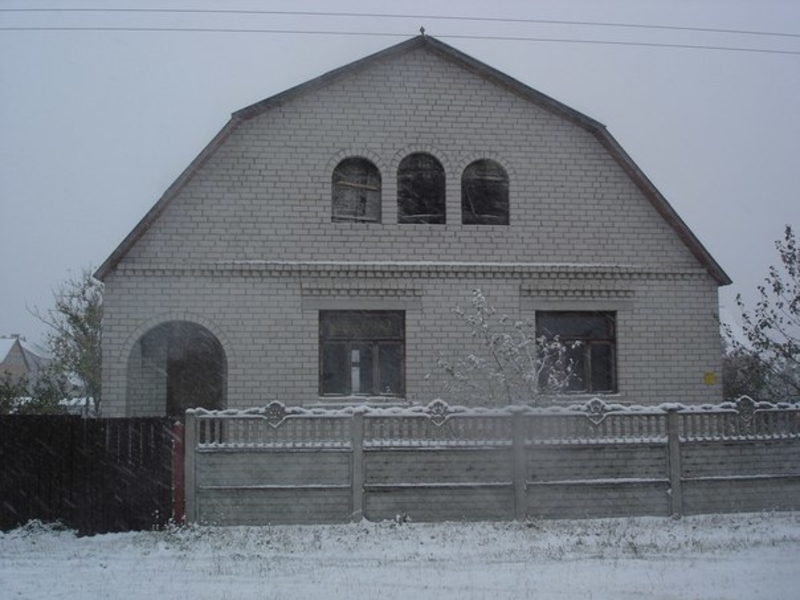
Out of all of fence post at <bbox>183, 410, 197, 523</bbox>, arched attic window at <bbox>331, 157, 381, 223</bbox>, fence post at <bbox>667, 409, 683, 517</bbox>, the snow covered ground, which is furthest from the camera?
arched attic window at <bbox>331, 157, 381, 223</bbox>

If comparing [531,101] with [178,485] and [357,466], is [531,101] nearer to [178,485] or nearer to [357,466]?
[357,466]

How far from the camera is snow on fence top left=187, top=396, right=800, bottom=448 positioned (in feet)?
36.6

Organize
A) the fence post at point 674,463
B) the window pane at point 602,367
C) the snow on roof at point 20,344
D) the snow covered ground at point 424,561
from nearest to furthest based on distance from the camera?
the snow covered ground at point 424,561 → the fence post at point 674,463 → the window pane at point 602,367 → the snow on roof at point 20,344

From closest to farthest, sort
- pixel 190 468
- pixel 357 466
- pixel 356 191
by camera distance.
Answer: pixel 190 468, pixel 357 466, pixel 356 191

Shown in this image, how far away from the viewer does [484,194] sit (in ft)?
52.2

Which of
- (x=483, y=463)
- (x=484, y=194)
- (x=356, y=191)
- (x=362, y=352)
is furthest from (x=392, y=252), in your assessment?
(x=483, y=463)

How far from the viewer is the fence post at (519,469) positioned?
11266mm

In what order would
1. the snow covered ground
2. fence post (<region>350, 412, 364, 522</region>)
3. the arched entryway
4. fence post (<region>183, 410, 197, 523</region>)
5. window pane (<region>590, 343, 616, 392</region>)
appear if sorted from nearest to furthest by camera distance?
the snow covered ground → fence post (<region>183, 410, 197, 523</region>) → fence post (<region>350, 412, 364, 522</region>) → the arched entryway → window pane (<region>590, 343, 616, 392</region>)

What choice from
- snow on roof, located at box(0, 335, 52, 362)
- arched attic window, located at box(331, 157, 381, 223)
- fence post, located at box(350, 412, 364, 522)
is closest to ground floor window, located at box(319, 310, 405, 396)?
arched attic window, located at box(331, 157, 381, 223)

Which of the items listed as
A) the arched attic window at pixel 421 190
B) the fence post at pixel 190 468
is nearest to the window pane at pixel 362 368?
the arched attic window at pixel 421 190

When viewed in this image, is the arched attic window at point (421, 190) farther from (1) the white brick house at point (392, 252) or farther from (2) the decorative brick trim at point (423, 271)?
(2) the decorative brick trim at point (423, 271)

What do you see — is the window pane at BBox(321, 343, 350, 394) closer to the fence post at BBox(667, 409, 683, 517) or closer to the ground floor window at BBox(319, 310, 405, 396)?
the ground floor window at BBox(319, 310, 405, 396)

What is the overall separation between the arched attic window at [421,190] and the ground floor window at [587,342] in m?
2.60

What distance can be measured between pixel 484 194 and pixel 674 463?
6198mm
